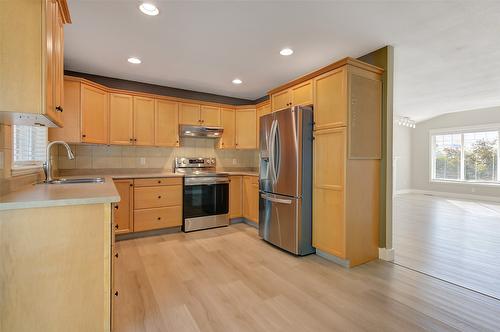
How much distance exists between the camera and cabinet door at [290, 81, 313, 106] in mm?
3037

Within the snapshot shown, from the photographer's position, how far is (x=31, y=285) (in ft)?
4.16

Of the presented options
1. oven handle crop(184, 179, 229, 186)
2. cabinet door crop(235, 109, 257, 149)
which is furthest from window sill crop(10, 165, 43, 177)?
cabinet door crop(235, 109, 257, 149)

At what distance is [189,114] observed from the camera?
4.29 metres

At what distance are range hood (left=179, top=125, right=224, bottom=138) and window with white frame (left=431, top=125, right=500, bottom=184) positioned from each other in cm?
751

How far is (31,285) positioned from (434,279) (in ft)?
10.6

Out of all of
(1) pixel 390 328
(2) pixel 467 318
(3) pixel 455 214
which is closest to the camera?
(1) pixel 390 328

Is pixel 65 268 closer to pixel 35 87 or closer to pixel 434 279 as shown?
pixel 35 87

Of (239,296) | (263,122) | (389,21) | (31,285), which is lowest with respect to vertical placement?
(239,296)

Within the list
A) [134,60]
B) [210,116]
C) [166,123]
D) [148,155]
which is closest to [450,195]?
[210,116]

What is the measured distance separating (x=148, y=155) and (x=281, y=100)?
2457 millimetres

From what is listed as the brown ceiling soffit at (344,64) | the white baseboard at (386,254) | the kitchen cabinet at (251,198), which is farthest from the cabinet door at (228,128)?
the white baseboard at (386,254)

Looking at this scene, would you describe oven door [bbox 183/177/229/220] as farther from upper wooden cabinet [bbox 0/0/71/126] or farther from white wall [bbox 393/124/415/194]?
white wall [bbox 393/124/415/194]

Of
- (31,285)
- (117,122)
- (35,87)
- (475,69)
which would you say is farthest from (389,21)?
(117,122)

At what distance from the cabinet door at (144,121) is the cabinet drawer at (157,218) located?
113 centimetres
